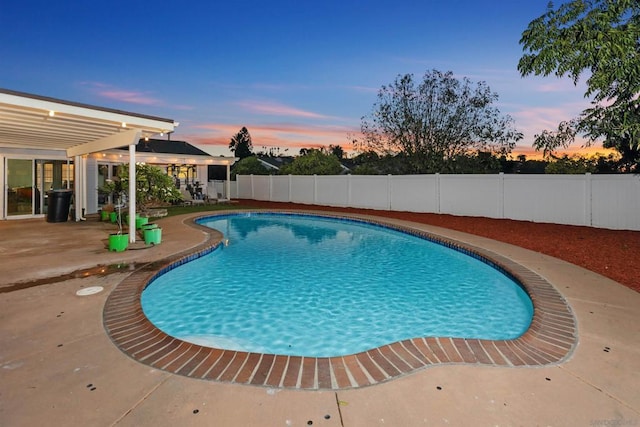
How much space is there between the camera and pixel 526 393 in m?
2.48

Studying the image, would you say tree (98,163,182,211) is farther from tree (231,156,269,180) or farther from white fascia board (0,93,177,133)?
tree (231,156,269,180)

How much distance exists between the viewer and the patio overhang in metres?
5.97

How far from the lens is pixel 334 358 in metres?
3.03

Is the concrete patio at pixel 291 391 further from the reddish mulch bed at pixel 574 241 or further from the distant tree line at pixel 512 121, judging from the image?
the distant tree line at pixel 512 121

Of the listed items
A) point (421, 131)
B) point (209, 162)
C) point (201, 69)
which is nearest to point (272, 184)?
point (209, 162)

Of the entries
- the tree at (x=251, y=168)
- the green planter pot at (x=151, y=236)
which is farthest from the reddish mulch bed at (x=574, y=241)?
the tree at (x=251, y=168)

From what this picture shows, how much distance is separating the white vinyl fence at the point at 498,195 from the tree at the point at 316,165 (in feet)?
8.01

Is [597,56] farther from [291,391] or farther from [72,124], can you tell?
[72,124]

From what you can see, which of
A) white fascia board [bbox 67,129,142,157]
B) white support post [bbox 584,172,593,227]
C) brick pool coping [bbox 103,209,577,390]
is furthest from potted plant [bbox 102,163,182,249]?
white support post [bbox 584,172,593,227]

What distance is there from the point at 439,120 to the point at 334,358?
18.5 meters

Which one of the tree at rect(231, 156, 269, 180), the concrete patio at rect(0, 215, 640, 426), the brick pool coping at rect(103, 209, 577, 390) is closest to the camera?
the concrete patio at rect(0, 215, 640, 426)

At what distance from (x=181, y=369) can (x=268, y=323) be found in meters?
1.94

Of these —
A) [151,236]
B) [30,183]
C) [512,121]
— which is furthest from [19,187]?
[512,121]

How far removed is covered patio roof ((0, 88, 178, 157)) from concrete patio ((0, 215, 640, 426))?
380cm
